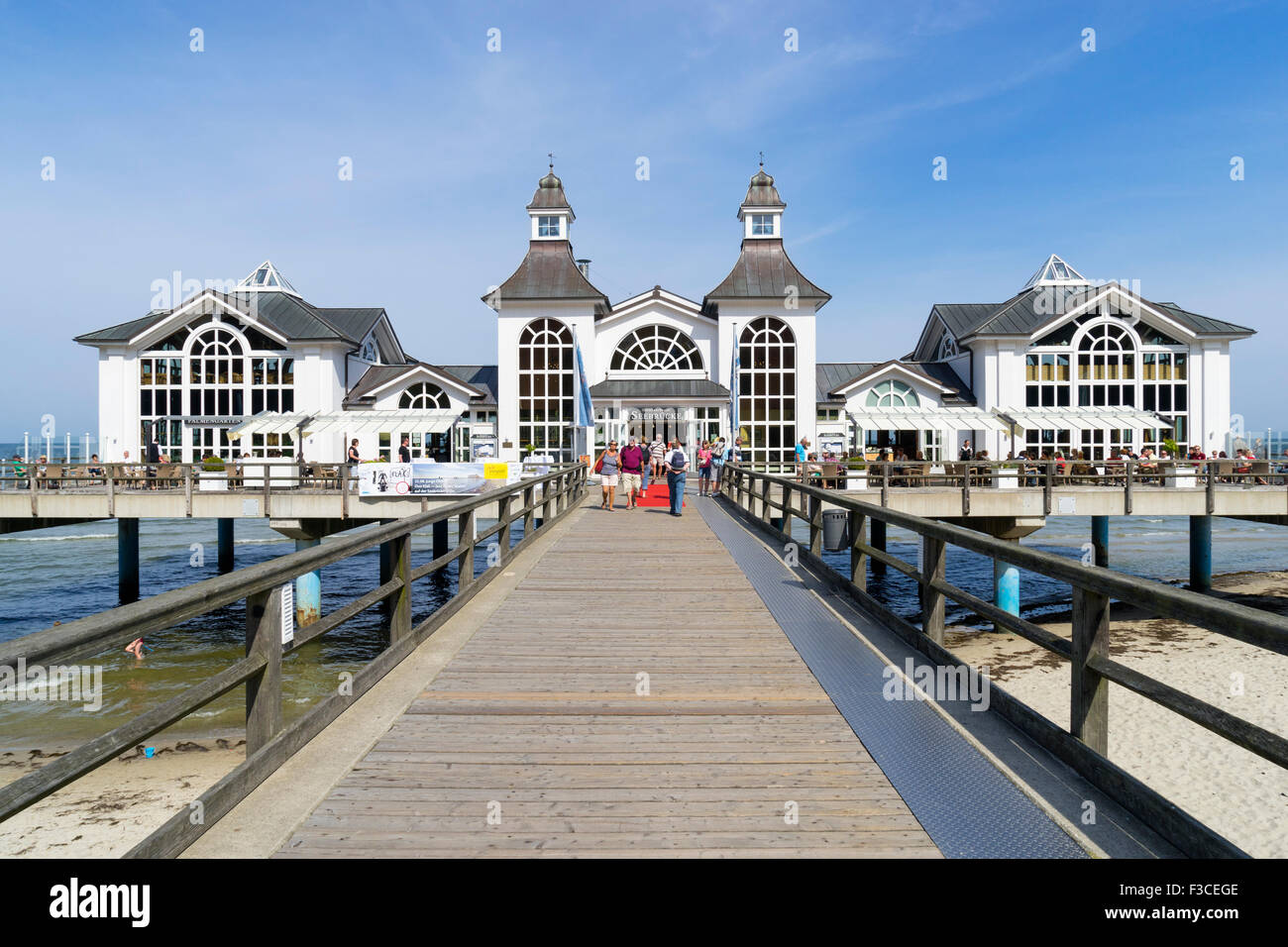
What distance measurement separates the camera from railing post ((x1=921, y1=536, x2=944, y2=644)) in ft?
18.9

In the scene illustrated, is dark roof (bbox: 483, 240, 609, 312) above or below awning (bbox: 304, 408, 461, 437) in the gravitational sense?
above

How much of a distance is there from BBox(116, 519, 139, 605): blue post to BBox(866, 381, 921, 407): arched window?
2931 centimetres

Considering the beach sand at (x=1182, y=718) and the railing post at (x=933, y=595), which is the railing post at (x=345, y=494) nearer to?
→ the beach sand at (x=1182, y=718)

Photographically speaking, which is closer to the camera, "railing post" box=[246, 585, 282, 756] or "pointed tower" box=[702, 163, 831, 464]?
"railing post" box=[246, 585, 282, 756]

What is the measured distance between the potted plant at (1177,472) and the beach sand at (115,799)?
21.6 meters

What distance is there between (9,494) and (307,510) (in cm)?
769

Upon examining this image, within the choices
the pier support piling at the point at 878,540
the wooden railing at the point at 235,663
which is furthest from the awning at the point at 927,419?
the wooden railing at the point at 235,663

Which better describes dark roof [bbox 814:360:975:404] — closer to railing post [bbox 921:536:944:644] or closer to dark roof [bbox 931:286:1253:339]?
dark roof [bbox 931:286:1253:339]

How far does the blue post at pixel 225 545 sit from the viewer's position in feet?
86.4

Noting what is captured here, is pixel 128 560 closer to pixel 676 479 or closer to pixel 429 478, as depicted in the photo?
pixel 429 478

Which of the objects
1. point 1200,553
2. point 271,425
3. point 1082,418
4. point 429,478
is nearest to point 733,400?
point 1082,418

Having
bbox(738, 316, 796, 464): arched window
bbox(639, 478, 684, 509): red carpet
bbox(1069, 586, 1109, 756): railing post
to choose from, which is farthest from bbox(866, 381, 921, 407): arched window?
bbox(1069, 586, 1109, 756): railing post

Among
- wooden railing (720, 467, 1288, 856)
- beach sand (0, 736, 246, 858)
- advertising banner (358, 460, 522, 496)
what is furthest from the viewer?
advertising banner (358, 460, 522, 496)

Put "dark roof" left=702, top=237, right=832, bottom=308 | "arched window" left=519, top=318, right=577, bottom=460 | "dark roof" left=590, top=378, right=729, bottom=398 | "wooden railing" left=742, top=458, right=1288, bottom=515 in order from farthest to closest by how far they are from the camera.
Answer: "arched window" left=519, top=318, right=577, bottom=460 → "dark roof" left=702, top=237, right=832, bottom=308 → "dark roof" left=590, top=378, right=729, bottom=398 → "wooden railing" left=742, top=458, right=1288, bottom=515
